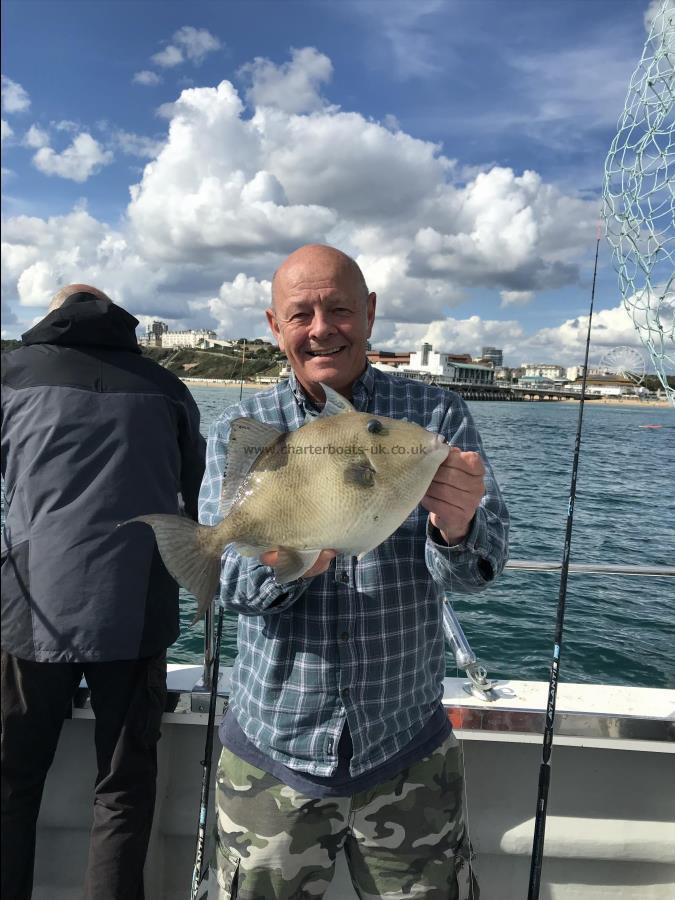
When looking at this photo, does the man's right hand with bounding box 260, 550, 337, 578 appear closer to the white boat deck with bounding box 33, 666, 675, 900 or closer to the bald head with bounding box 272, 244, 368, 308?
the bald head with bounding box 272, 244, 368, 308

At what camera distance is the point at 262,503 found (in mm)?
1813

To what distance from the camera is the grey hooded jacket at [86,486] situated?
2.71m

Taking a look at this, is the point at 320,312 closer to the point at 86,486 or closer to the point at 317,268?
the point at 317,268

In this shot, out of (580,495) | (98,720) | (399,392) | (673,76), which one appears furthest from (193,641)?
(580,495)

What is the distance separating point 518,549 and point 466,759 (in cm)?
1211

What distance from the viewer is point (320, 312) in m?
2.19

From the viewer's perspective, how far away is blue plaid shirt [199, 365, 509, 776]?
2.12 m

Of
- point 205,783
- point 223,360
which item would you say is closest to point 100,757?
point 205,783

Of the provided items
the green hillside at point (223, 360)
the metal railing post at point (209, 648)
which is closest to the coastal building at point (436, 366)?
the green hillside at point (223, 360)

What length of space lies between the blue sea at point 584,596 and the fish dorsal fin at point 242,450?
0.42m

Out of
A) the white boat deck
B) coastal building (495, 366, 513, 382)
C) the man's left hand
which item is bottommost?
the white boat deck

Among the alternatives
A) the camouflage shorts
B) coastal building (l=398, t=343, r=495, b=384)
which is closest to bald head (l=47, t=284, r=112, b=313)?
the camouflage shorts

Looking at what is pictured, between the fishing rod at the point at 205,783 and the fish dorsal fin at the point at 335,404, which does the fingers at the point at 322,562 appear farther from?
the fishing rod at the point at 205,783

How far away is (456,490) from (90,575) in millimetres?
1783
